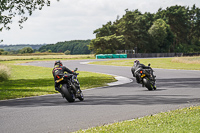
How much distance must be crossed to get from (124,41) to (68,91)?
91264 mm

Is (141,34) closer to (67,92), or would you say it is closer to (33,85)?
(33,85)

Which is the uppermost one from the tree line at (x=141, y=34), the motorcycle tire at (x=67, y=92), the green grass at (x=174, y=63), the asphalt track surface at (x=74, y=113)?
the tree line at (x=141, y=34)

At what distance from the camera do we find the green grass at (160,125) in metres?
6.41

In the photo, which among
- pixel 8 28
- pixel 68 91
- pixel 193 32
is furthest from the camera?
pixel 193 32

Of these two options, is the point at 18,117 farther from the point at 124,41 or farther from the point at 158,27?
the point at 158,27

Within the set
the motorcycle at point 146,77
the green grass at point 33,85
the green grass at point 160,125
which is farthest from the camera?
the motorcycle at point 146,77

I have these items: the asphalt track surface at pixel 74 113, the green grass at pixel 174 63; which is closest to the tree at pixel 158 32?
the green grass at pixel 174 63

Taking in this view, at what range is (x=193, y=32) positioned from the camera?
150625mm

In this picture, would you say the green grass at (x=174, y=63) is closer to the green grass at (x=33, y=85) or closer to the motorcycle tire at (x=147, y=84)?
the green grass at (x=33, y=85)

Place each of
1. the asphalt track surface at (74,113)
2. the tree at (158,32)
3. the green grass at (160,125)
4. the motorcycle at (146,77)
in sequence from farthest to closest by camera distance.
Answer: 1. the tree at (158,32)
2. the motorcycle at (146,77)
3. the asphalt track surface at (74,113)
4. the green grass at (160,125)

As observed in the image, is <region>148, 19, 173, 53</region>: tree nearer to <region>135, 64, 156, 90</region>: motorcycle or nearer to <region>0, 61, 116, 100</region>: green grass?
<region>0, 61, 116, 100</region>: green grass

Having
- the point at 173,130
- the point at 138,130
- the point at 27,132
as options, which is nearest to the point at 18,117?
the point at 27,132

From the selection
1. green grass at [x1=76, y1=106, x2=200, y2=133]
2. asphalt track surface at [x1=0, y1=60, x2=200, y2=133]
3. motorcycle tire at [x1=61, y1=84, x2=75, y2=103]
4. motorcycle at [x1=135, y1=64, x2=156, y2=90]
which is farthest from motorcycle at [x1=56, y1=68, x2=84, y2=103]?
motorcycle at [x1=135, y1=64, x2=156, y2=90]

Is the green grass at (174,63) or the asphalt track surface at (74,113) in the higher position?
the asphalt track surface at (74,113)
